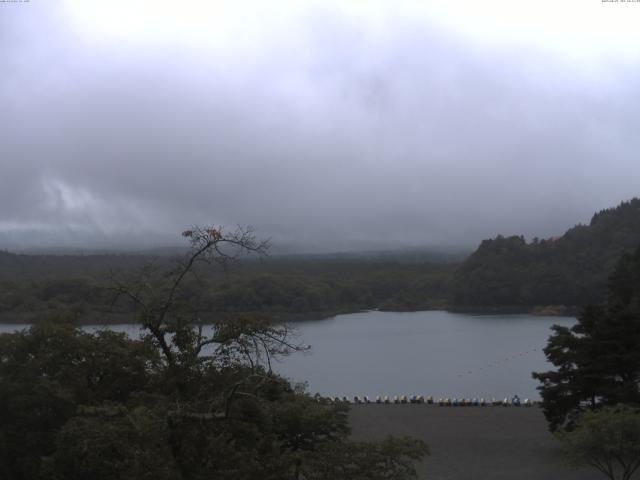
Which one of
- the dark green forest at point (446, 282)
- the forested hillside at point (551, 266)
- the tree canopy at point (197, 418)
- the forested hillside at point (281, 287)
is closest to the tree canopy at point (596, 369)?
the tree canopy at point (197, 418)

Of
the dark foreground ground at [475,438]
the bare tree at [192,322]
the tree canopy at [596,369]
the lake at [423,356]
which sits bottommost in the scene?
the lake at [423,356]

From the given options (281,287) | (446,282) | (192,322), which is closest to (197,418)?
(192,322)

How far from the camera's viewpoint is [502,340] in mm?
45188

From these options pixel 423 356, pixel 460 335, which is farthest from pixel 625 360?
pixel 460 335

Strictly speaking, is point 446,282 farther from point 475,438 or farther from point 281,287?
point 475,438

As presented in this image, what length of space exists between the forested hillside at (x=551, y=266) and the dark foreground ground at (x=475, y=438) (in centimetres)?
4781

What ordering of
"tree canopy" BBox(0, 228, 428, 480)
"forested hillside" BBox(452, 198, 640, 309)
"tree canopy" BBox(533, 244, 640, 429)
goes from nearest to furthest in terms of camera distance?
1. "tree canopy" BBox(0, 228, 428, 480)
2. "tree canopy" BBox(533, 244, 640, 429)
3. "forested hillside" BBox(452, 198, 640, 309)

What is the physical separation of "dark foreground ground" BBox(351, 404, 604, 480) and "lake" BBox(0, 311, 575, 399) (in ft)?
14.6

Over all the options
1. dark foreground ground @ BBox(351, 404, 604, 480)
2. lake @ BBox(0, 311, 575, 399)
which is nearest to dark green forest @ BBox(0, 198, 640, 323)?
lake @ BBox(0, 311, 575, 399)

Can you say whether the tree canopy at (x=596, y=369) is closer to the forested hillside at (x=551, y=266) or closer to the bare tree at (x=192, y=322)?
the bare tree at (x=192, y=322)

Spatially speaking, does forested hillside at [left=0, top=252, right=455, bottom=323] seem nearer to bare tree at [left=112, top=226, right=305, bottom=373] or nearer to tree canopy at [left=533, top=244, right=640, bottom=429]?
tree canopy at [left=533, top=244, right=640, bottom=429]

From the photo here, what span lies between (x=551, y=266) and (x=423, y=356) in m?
35.3

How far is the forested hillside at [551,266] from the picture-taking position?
Result: 6619 centimetres

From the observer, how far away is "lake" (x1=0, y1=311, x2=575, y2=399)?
29.9 meters
